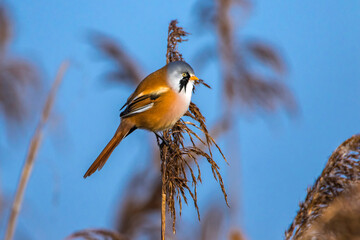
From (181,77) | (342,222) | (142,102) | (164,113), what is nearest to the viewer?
(342,222)

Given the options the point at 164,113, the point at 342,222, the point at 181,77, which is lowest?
the point at 342,222

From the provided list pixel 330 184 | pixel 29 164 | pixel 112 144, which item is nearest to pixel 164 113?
pixel 112 144

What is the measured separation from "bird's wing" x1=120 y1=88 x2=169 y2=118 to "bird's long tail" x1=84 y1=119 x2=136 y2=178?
74 millimetres

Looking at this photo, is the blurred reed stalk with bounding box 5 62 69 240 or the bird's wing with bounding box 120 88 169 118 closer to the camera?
the blurred reed stalk with bounding box 5 62 69 240

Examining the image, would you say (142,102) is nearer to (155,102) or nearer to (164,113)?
(155,102)

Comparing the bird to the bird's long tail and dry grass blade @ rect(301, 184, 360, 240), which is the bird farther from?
dry grass blade @ rect(301, 184, 360, 240)

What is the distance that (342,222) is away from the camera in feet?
4.81

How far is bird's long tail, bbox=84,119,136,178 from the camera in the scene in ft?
9.40

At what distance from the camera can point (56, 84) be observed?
318 centimetres

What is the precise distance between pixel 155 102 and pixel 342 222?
6.22 ft

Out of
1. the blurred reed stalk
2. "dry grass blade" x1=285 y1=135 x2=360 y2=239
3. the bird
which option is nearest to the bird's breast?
the bird

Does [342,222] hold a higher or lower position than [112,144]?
lower

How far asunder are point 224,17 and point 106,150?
345 cm

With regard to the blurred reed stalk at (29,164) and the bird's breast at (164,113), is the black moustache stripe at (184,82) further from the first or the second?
the blurred reed stalk at (29,164)
